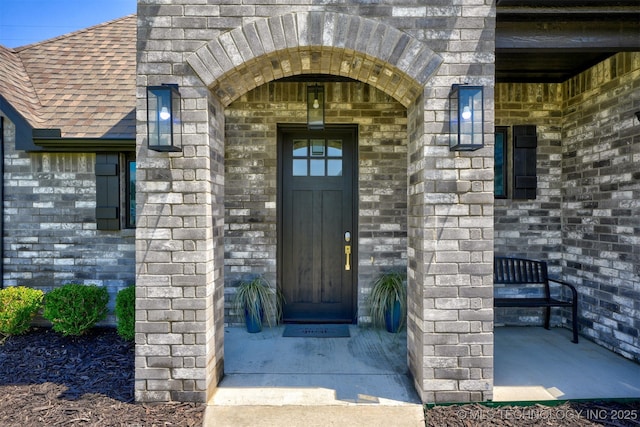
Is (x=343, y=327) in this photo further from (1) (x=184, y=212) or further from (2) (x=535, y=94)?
(2) (x=535, y=94)

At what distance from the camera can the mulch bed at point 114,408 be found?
242cm

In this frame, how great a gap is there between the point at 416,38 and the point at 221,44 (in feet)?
4.62

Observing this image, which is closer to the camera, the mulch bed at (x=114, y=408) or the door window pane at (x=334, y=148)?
the mulch bed at (x=114, y=408)

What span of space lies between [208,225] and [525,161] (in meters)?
3.66

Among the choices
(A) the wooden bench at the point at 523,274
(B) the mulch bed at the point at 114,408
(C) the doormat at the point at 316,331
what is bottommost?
(B) the mulch bed at the point at 114,408

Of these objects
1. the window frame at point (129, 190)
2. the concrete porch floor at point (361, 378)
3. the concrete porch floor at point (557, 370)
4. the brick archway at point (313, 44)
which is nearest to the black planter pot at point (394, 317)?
the concrete porch floor at point (361, 378)

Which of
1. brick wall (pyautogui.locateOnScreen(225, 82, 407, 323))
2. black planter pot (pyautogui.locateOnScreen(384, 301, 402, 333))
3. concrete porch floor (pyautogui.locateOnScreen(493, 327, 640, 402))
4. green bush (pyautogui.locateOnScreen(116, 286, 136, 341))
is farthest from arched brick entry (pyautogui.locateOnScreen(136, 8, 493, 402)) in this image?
brick wall (pyautogui.locateOnScreen(225, 82, 407, 323))

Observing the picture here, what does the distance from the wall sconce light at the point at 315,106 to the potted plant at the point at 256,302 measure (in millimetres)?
1933

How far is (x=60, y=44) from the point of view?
5.33 meters

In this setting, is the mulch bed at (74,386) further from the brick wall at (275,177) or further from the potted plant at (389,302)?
the potted plant at (389,302)

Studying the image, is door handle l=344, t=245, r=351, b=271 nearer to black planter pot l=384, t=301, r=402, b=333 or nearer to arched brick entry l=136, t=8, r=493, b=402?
black planter pot l=384, t=301, r=402, b=333

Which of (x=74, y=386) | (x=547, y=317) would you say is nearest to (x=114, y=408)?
(x=74, y=386)

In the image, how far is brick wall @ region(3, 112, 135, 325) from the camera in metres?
4.16

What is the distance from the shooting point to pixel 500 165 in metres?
4.31
